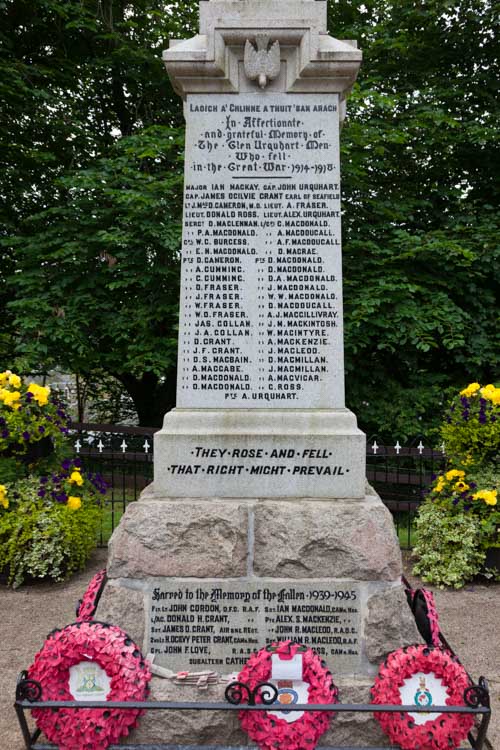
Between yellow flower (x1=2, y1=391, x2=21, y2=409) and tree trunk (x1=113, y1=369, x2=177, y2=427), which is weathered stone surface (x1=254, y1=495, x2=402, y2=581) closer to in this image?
yellow flower (x1=2, y1=391, x2=21, y2=409)

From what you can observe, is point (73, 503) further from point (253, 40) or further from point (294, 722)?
point (253, 40)

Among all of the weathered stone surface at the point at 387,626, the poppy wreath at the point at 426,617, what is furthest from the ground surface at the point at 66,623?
the weathered stone surface at the point at 387,626

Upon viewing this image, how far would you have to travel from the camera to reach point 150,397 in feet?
38.7

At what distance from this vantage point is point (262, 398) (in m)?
3.41

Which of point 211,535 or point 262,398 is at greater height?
point 262,398

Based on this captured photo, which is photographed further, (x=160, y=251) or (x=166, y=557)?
(x=160, y=251)

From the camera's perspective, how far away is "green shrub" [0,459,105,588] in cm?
549

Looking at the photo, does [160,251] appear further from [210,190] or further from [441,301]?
[210,190]

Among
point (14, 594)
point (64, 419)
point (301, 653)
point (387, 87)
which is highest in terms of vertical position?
point (387, 87)

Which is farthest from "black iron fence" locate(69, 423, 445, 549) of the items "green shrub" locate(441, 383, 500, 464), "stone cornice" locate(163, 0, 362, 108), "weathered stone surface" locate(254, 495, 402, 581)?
"stone cornice" locate(163, 0, 362, 108)

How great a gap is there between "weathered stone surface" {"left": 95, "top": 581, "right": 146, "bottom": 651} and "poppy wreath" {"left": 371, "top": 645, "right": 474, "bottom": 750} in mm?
1237

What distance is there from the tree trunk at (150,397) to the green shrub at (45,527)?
5.45m

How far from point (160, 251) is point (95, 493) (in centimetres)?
402

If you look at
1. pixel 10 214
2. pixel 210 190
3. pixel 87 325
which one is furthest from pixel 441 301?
pixel 10 214
